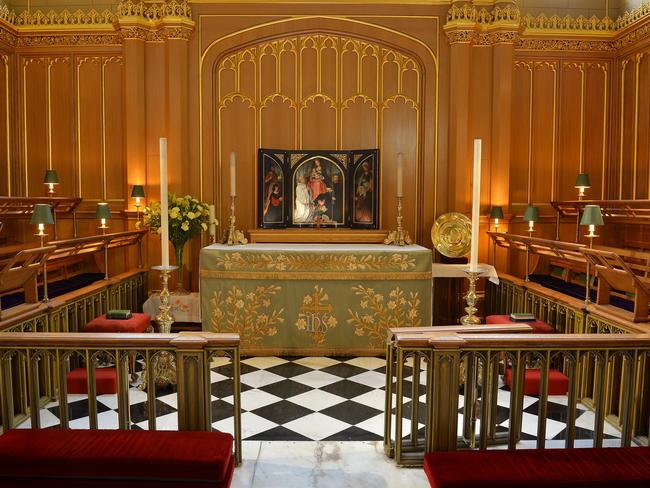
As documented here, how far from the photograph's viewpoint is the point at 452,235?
750 cm

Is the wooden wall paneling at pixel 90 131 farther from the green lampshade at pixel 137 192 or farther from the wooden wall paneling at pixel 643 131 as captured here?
the wooden wall paneling at pixel 643 131

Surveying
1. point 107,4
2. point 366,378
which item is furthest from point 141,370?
point 107,4

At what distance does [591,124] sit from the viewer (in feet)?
27.9

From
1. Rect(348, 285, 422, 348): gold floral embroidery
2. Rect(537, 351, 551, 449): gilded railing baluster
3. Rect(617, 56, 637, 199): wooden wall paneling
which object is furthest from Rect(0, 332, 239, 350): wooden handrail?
Rect(617, 56, 637, 199): wooden wall paneling

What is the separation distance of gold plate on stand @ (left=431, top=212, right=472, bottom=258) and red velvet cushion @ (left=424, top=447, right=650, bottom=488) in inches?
190

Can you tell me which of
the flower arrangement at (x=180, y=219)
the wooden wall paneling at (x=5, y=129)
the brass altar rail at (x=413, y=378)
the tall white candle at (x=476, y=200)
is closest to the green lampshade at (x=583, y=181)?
the flower arrangement at (x=180, y=219)

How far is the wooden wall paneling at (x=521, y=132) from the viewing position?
8.38 metres

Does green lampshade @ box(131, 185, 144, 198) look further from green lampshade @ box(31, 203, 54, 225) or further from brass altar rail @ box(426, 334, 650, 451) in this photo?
brass altar rail @ box(426, 334, 650, 451)

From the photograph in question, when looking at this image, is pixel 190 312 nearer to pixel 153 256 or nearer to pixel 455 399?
pixel 153 256

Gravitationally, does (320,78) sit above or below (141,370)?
above

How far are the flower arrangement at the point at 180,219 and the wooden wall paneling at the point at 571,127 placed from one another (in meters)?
5.35

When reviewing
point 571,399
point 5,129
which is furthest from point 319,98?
point 571,399

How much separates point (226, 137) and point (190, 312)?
2664 mm

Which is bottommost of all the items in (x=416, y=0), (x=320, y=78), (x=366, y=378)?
(x=366, y=378)
